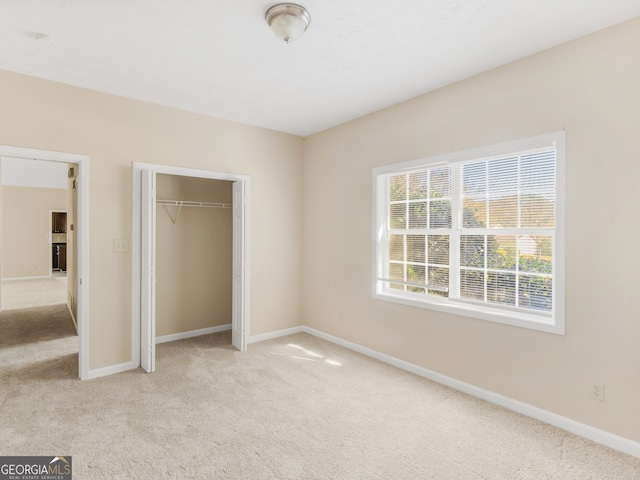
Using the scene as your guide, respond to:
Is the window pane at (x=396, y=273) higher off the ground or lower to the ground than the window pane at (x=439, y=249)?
lower

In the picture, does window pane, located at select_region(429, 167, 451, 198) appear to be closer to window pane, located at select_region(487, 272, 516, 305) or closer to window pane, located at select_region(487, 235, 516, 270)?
window pane, located at select_region(487, 235, 516, 270)

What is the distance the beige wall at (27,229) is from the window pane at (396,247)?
10559mm

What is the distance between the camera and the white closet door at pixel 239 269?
13.8ft

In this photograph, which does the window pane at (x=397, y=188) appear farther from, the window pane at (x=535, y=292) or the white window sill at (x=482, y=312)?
the window pane at (x=535, y=292)

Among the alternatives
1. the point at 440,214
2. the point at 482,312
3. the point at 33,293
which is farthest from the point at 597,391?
the point at 33,293

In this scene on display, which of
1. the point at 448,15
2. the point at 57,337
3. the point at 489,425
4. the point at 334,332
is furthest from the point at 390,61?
the point at 57,337

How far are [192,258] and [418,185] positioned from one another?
3.05m

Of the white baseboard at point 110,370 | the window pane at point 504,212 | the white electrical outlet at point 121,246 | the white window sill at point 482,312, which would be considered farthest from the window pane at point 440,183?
the white baseboard at point 110,370

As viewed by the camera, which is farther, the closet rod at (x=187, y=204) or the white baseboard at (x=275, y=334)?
the white baseboard at (x=275, y=334)

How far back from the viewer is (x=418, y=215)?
366cm

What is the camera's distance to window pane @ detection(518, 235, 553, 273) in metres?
2.73

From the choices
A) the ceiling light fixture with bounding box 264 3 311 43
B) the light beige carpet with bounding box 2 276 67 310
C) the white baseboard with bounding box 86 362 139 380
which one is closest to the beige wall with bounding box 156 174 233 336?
the white baseboard with bounding box 86 362 139 380

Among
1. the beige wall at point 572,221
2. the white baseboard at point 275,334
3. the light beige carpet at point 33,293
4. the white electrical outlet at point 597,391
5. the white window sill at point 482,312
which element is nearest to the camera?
the beige wall at point 572,221

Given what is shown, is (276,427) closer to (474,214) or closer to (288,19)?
(474,214)
